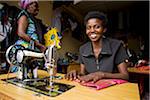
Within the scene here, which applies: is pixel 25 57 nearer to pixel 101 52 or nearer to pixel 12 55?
pixel 12 55

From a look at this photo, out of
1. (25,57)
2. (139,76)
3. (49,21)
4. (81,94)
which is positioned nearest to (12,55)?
(25,57)

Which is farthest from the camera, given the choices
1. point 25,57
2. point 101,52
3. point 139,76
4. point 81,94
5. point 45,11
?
point 45,11

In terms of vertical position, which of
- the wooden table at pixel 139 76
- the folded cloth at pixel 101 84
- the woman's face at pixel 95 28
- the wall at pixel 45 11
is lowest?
the wooden table at pixel 139 76

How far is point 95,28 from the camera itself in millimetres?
1604

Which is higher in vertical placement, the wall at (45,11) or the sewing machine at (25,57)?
the wall at (45,11)

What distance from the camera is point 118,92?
3.26 feet

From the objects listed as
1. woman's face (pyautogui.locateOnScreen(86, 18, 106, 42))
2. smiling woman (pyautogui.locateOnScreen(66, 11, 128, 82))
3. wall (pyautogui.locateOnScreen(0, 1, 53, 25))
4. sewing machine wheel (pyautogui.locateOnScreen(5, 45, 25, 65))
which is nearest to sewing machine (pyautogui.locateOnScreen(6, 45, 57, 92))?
sewing machine wheel (pyautogui.locateOnScreen(5, 45, 25, 65))

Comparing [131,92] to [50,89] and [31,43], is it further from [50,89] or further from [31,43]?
[31,43]

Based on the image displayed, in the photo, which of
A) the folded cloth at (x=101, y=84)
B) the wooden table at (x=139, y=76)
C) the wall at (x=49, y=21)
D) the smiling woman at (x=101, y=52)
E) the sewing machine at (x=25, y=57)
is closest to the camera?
the folded cloth at (x=101, y=84)

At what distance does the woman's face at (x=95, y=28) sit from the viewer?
1.58m

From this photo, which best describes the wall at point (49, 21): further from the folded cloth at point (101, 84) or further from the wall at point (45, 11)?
the folded cloth at point (101, 84)

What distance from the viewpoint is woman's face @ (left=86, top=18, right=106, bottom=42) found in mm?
1579

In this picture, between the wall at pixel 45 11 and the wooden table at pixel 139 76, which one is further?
the wall at pixel 45 11

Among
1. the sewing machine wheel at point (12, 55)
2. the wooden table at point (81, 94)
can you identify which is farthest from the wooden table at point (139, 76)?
the sewing machine wheel at point (12, 55)
